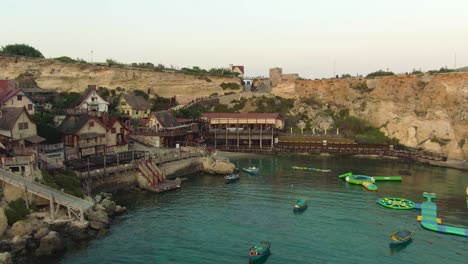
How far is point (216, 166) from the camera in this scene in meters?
→ 76.1

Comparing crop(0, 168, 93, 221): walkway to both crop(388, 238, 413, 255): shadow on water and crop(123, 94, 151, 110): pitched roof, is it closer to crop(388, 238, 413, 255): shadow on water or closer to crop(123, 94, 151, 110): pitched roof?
crop(388, 238, 413, 255): shadow on water

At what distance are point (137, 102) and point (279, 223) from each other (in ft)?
219

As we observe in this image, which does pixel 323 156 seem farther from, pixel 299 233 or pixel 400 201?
pixel 299 233

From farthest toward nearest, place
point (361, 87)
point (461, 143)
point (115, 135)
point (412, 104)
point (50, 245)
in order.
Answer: point (361, 87) < point (412, 104) < point (461, 143) < point (115, 135) < point (50, 245)

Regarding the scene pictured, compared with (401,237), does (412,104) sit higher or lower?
higher

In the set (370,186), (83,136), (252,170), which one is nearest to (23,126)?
(83,136)

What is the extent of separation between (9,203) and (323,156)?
64.4 meters

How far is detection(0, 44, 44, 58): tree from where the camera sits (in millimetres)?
137413

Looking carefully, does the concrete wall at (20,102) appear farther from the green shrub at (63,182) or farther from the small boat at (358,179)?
the small boat at (358,179)

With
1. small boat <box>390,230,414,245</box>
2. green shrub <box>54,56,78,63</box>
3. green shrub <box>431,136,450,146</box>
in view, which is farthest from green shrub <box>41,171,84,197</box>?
green shrub <box>54,56,78,63</box>

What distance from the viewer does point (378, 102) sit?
111 m

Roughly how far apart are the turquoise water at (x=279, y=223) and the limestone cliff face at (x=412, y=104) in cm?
2171

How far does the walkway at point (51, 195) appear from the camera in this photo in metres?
45.9

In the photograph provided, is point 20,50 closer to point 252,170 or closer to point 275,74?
point 275,74
